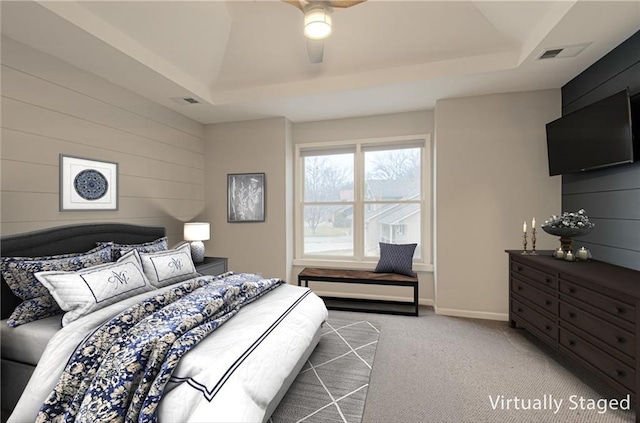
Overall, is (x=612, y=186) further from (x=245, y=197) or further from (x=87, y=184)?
(x=87, y=184)

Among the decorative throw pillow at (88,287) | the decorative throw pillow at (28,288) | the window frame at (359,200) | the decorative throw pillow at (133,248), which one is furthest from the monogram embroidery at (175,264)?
the window frame at (359,200)

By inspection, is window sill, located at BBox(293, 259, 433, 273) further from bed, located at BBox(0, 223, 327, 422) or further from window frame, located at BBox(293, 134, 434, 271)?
bed, located at BBox(0, 223, 327, 422)

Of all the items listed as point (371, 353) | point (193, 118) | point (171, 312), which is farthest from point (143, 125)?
point (371, 353)

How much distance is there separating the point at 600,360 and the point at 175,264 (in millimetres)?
3437

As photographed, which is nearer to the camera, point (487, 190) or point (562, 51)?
point (562, 51)

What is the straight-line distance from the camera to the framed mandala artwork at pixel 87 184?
8.79 feet

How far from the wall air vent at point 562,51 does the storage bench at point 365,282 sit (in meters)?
2.60

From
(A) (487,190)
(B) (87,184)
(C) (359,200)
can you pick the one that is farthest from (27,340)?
(A) (487,190)

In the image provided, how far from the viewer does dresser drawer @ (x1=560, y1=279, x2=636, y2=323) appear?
1851 mm

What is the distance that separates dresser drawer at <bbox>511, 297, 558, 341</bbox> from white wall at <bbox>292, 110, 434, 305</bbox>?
1092 millimetres

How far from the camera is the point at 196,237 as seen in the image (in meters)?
3.78

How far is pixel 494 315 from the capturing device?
11.7ft

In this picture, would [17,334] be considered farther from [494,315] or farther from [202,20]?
[494,315]

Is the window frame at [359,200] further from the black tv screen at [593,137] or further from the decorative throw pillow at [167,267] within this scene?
the decorative throw pillow at [167,267]
